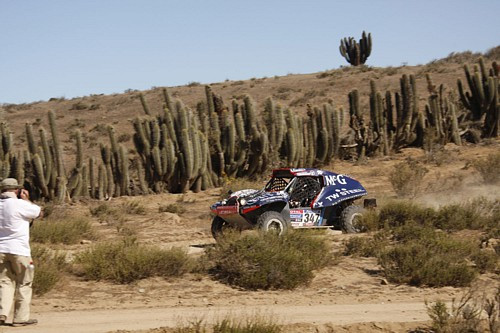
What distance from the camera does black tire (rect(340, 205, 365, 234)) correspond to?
48.4 ft

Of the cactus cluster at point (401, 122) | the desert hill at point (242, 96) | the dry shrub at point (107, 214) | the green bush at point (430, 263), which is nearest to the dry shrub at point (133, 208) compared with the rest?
the dry shrub at point (107, 214)

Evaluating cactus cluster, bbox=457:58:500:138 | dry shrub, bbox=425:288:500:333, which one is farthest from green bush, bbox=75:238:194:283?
cactus cluster, bbox=457:58:500:138

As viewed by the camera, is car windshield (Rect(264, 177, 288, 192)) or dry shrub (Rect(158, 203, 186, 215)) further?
dry shrub (Rect(158, 203, 186, 215))

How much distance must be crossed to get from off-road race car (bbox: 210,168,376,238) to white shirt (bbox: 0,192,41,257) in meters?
5.71

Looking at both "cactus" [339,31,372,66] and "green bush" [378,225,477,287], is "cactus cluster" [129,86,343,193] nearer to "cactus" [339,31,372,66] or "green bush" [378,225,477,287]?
Answer: "green bush" [378,225,477,287]

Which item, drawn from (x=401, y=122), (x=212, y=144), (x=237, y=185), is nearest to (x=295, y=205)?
(x=237, y=185)

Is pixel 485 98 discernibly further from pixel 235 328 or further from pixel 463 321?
pixel 235 328

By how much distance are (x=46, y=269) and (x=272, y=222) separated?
466 cm

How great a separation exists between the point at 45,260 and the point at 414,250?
19.4ft

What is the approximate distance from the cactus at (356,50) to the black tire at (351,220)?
39385 mm

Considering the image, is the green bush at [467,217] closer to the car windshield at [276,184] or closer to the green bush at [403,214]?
the green bush at [403,214]

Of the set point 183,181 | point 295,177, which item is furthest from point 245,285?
point 183,181

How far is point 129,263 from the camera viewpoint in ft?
35.1

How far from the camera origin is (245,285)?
1034 cm
